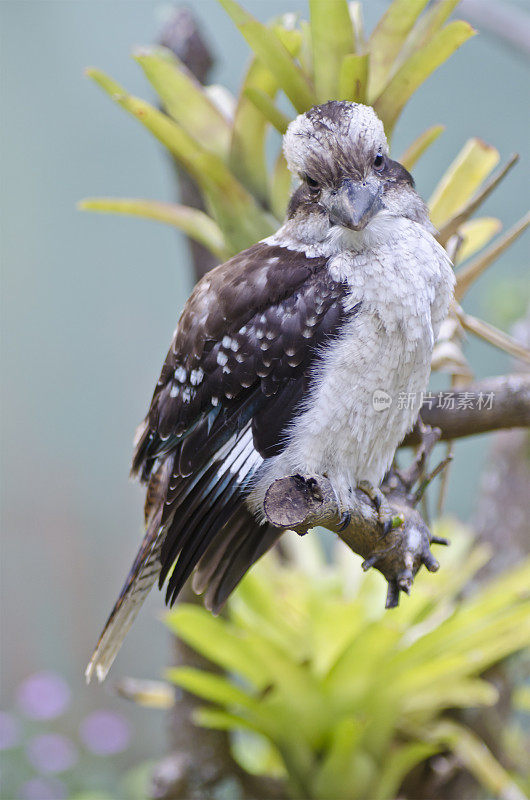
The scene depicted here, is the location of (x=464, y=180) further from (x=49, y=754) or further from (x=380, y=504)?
(x=49, y=754)

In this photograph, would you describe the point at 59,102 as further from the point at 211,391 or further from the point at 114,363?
the point at 211,391

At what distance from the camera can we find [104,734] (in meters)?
2.69

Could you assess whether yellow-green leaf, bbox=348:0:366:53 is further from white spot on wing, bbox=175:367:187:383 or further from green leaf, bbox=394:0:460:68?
white spot on wing, bbox=175:367:187:383

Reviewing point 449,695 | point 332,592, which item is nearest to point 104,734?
point 332,592

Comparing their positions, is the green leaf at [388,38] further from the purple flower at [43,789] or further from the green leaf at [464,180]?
the purple flower at [43,789]

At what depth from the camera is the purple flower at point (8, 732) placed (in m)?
2.56

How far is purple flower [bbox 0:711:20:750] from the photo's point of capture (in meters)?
2.56

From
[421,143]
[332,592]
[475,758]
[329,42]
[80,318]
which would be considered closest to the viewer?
[329,42]

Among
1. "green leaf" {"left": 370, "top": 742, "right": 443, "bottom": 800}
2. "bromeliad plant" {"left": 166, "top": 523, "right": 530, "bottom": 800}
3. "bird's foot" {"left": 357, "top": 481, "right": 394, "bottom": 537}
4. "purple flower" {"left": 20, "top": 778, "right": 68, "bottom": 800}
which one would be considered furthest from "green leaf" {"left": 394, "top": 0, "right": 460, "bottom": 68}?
"purple flower" {"left": 20, "top": 778, "right": 68, "bottom": 800}

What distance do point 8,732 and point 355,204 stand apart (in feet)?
7.79

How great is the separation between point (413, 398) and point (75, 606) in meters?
2.31

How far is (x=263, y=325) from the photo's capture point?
996 mm

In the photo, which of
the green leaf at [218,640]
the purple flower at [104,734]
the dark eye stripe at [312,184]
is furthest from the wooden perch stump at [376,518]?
the purple flower at [104,734]

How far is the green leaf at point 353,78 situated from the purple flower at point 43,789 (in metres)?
2.32
